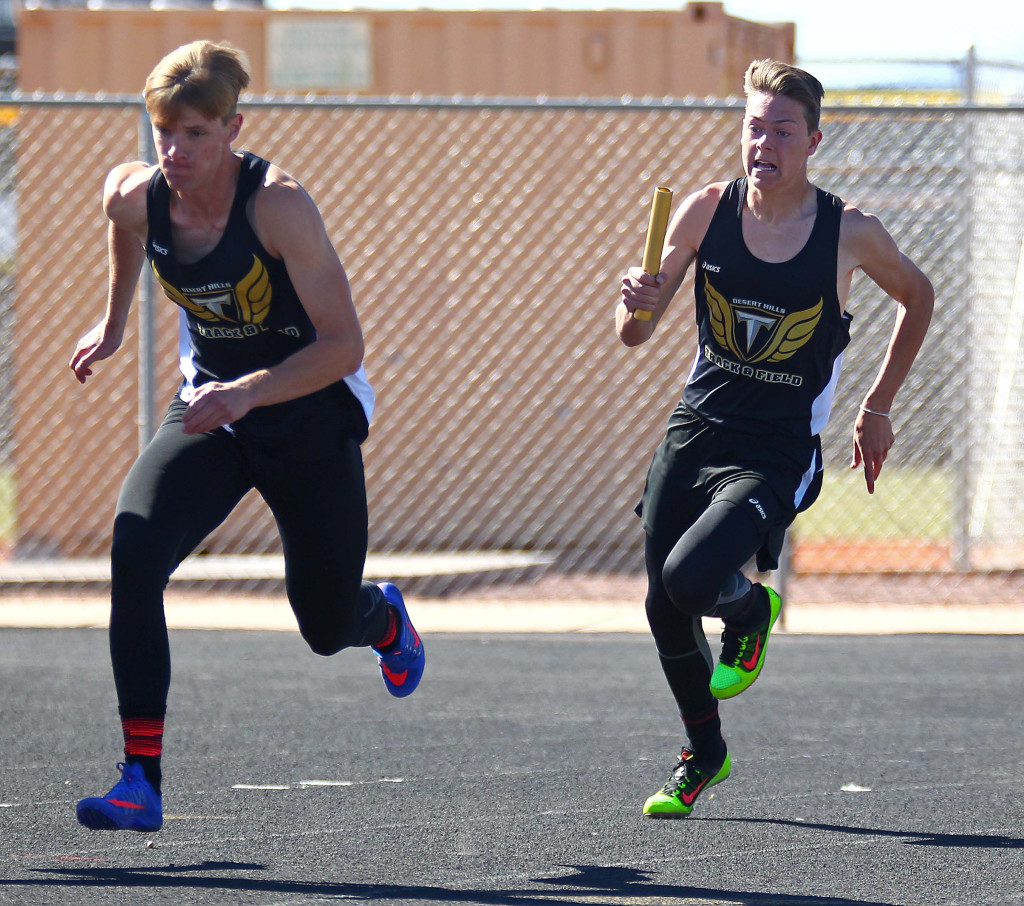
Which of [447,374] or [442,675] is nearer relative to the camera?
[442,675]

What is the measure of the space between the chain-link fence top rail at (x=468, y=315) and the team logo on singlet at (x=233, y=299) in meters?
5.63

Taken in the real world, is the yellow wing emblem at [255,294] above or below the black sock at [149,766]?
above

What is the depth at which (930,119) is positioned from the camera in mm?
9312

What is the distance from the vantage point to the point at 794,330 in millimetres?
4047

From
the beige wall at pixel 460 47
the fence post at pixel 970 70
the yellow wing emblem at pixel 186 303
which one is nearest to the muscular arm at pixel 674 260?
the yellow wing emblem at pixel 186 303

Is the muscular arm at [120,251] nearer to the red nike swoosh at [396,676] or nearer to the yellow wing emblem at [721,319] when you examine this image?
the red nike swoosh at [396,676]

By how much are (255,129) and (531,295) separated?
2.03 m

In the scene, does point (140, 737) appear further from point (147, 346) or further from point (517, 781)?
point (147, 346)

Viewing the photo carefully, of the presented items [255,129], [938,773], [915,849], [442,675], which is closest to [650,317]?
[915,849]

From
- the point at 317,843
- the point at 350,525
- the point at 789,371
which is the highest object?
the point at 789,371

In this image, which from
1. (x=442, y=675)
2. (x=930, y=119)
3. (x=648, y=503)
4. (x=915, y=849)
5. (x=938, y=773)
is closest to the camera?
(x=915, y=849)

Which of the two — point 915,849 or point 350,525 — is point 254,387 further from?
point 915,849

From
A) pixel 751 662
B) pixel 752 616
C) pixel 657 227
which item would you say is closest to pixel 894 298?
pixel 657 227

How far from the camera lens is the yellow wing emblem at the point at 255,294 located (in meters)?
3.79
